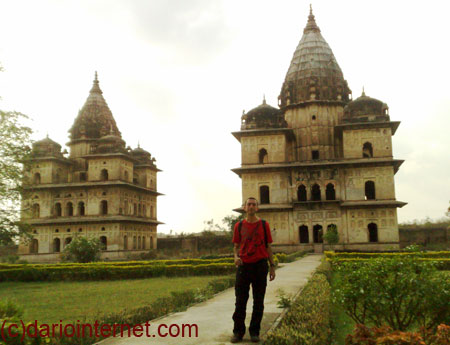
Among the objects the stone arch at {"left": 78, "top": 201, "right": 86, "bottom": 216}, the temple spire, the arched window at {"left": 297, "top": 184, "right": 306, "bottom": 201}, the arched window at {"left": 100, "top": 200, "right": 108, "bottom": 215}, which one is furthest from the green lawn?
the temple spire

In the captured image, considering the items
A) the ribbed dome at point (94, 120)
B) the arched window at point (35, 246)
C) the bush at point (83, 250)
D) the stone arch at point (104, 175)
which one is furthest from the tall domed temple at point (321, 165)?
the arched window at point (35, 246)

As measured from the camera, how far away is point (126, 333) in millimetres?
6688

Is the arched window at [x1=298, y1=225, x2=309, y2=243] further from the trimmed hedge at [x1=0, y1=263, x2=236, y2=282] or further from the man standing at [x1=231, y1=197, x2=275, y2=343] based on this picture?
the man standing at [x1=231, y1=197, x2=275, y2=343]

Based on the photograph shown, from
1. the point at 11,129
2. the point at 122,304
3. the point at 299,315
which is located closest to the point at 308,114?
the point at 11,129

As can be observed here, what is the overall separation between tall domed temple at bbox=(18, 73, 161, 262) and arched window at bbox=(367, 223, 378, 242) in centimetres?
1993

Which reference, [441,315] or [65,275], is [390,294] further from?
[65,275]

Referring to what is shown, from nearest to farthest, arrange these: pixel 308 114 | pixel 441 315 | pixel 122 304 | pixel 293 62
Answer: pixel 441 315 → pixel 122 304 → pixel 308 114 → pixel 293 62

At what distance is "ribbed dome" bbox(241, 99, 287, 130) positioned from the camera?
35.1 m

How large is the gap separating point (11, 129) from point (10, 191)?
280 cm

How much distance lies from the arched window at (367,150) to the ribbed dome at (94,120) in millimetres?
23281

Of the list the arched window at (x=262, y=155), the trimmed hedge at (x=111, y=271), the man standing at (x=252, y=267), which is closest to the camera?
the man standing at (x=252, y=267)

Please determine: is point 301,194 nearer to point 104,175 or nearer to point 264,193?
point 264,193

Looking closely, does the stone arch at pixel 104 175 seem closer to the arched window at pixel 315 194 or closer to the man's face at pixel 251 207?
the arched window at pixel 315 194

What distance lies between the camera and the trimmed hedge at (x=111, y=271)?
60.4ft
